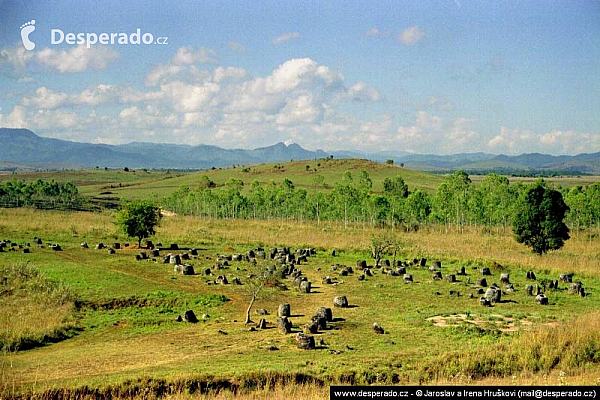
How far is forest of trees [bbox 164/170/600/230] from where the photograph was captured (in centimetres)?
7806

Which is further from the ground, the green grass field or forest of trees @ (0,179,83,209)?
forest of trees @ (0,179,83,209)

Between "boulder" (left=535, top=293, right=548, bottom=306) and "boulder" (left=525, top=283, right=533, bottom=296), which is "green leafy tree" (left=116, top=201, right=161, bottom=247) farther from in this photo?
"boulder" (left=535, top=293, right=548, bottom=306)

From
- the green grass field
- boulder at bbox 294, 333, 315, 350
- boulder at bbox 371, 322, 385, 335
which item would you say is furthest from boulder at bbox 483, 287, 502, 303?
boulder at bbox 294, 333, 315, 350

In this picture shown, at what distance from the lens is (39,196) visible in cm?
13962

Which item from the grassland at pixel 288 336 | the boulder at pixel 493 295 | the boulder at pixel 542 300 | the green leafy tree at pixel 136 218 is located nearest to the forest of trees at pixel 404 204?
the grassland at pixel 288 336

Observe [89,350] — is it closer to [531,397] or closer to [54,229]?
[531,397]

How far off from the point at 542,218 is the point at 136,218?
128 ft

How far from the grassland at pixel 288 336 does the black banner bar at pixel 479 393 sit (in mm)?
1036

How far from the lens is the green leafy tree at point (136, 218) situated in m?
55.1

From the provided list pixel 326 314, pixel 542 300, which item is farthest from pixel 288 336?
pixel 542 300

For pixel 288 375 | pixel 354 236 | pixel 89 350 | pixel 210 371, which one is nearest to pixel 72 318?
pixel 89 350

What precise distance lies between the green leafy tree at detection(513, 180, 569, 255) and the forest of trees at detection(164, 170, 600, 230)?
13.5 metres

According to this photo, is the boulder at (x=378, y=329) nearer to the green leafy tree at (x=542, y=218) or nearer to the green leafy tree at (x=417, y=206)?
the green leafy tree at (x=542, y=218)

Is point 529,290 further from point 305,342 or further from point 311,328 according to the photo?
point 305,342
